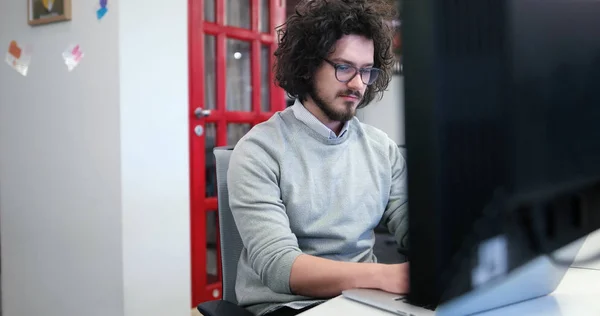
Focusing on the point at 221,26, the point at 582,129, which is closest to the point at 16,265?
the point at 221,26

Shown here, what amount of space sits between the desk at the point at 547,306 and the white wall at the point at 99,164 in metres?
1.49

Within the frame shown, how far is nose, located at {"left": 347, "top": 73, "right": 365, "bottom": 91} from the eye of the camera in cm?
130

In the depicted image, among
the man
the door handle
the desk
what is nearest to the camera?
the desk

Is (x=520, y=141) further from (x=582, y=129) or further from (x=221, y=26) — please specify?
(x=221, y=26)

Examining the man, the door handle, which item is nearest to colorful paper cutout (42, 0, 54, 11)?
the door handle

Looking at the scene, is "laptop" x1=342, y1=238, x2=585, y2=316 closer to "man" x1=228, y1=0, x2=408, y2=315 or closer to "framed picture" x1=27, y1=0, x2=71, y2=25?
"man" x1=228, y1=0, x2=408, y2=315

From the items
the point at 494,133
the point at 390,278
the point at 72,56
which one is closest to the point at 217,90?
the point at 72,56

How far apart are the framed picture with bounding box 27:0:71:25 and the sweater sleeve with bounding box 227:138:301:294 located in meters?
1.31

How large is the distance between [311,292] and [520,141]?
0.57 metres

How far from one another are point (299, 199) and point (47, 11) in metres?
1.56

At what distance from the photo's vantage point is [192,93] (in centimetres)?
246

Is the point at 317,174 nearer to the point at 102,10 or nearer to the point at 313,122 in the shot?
the point at 313,122

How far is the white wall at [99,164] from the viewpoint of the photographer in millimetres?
2037

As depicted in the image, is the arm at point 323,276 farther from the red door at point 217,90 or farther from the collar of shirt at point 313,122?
the red door at point 217,90
